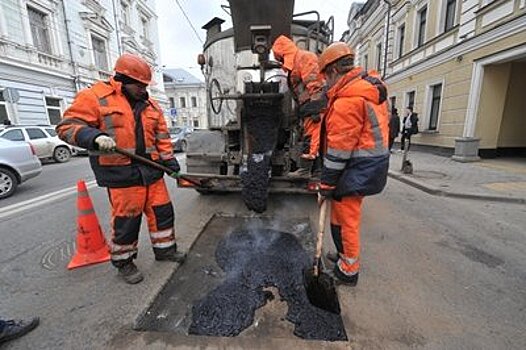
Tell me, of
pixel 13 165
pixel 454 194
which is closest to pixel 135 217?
pixel 13 165

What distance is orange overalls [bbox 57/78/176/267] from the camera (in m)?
2.19

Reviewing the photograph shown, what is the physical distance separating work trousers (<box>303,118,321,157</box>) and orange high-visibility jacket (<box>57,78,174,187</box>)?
1943 mm

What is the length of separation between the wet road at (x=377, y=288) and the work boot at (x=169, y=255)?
101 millimetres

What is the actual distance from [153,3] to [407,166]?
28966 mm

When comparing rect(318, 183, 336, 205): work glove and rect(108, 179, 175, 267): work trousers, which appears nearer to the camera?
rect(318, 183, 336, 205): work glove

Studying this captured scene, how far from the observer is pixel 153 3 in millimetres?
26438

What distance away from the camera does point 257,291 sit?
2.42 m

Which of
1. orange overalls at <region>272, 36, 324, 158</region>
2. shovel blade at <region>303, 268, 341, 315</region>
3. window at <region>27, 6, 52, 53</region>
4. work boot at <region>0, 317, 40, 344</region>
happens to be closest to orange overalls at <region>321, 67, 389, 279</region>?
shovel blade at <region>303, 268, 341, 315</region>

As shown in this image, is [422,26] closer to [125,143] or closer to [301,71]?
[301,71]

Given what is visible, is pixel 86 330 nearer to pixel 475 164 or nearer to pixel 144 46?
pixel 475 164

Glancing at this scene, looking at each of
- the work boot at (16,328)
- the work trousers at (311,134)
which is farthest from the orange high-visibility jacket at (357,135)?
the work boot at (16,328)

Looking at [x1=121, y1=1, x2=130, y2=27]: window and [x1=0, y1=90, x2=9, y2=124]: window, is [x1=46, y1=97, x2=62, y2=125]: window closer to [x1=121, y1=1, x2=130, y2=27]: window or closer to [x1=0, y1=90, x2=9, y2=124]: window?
[x1=0, y1=90, x2=9, y2=124]: window

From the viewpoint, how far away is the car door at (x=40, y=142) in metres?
10.1

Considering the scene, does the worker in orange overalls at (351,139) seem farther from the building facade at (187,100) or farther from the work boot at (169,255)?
the building facade at (187,100)
